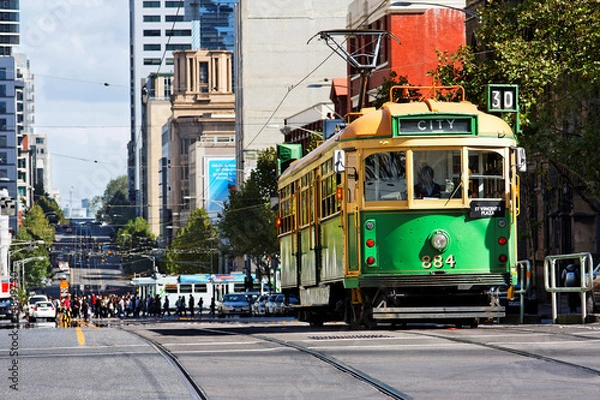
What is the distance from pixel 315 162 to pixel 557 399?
1440 cm

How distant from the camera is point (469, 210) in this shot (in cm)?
2139

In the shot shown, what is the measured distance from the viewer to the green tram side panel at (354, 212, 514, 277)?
843 inches

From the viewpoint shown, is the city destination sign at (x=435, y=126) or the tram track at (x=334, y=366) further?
the city destination sign at (x=435, y=126)

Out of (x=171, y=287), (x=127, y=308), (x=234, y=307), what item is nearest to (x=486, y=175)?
(x=234, y=307)

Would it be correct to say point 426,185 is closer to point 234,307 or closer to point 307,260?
point 307,260

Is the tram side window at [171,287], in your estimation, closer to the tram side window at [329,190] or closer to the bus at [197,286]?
the bus at [197,286]

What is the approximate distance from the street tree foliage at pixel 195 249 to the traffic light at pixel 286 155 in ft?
289

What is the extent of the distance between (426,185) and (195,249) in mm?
104035

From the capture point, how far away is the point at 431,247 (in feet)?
70.5

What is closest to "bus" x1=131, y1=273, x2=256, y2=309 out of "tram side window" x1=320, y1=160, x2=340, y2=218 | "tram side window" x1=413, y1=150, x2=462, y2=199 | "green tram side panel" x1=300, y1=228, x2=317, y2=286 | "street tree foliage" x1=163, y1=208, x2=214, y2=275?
"street tree foliage" x1=163, y1=208, x2=214, y2=275

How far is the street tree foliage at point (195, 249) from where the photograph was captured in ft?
405

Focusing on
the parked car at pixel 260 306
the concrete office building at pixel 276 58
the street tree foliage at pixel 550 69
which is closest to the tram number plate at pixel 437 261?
the street tree foliage at pixel 550 69

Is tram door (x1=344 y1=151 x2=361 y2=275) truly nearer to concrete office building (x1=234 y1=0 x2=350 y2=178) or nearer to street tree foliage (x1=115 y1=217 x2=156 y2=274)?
concrete office building (x1=234 y1=0 x2=350 y2=178)

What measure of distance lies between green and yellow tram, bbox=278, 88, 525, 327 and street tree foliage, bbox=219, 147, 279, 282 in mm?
54829
